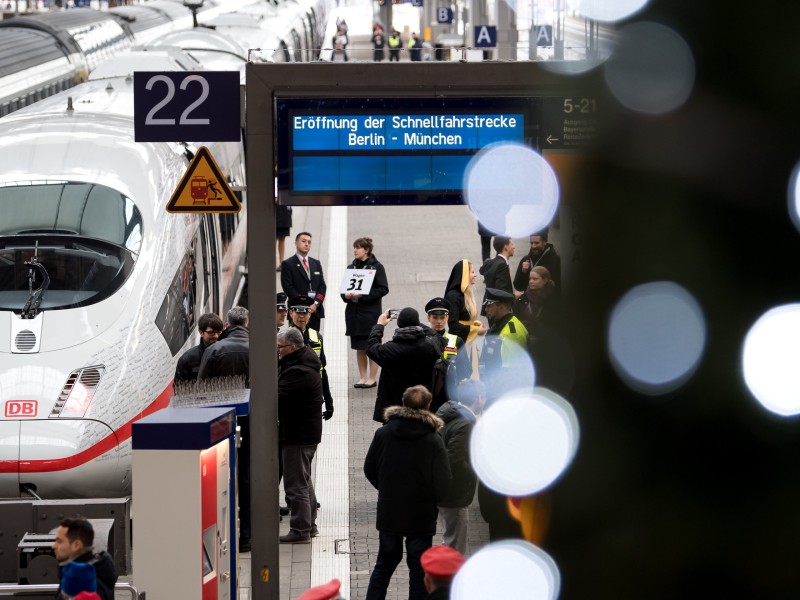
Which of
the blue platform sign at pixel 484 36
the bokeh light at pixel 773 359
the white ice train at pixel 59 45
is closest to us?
the bokeh light at pixel 773 359

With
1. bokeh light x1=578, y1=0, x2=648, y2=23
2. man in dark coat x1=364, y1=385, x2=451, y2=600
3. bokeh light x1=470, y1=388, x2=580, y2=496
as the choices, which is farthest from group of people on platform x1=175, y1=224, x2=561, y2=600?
bokeh light x1=578, y1=0, x2=648, y2=23

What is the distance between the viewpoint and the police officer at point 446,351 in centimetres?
995

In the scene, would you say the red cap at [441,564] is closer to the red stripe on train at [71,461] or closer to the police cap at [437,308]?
the red stripe on train at [71,461]

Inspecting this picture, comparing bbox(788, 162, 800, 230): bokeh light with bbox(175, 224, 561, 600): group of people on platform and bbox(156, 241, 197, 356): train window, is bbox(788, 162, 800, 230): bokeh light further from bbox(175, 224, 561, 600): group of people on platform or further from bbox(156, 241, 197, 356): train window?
bbox(156, 241, 197, 356): train window

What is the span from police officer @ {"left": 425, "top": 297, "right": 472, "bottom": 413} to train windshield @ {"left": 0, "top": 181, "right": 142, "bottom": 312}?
2505mm

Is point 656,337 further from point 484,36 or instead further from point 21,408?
point 484,36

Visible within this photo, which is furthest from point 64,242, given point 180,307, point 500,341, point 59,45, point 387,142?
point 59,45

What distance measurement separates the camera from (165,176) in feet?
38.4

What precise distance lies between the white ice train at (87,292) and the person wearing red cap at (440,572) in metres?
4.07

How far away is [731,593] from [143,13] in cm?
3572

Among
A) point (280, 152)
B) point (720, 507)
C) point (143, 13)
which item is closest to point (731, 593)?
point (720, 507)

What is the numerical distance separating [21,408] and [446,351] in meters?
3.27

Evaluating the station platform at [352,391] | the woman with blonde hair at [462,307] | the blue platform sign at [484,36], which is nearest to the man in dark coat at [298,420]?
the station platform at [352,391]

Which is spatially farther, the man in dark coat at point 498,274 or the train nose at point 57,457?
the man in dark coat at point 498,274
